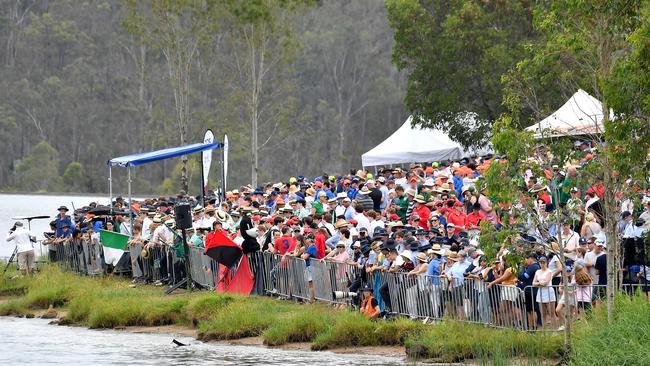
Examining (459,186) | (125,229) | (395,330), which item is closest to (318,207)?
(459,186)

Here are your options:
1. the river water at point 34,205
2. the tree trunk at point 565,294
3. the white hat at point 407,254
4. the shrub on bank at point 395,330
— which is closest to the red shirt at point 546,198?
the white hat at point 407,254

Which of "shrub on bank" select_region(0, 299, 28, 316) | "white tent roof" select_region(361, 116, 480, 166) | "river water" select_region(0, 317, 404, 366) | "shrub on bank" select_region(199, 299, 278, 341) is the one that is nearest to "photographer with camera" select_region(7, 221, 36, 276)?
"shrub on bank" select_region(0, 299, 28, 316)

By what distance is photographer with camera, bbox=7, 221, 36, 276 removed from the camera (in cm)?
3509

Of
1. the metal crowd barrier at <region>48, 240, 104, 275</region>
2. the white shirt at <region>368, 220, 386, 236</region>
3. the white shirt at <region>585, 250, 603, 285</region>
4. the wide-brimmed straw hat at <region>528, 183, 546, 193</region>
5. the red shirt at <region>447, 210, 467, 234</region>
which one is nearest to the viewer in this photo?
the wide-brimmed straw hat at <region>528, 183, 546, 193</region>

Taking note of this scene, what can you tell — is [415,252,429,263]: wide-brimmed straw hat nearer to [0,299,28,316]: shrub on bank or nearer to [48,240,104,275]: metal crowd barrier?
[0,299,28,316]: shrub on bank

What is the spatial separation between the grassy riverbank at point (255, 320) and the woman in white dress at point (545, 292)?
499mm

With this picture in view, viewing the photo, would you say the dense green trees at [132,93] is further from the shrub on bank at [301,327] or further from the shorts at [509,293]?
the shorts at [509,293]

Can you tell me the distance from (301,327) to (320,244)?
1844 millimetres

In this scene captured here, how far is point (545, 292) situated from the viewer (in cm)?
1894

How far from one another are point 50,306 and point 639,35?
19.3 m

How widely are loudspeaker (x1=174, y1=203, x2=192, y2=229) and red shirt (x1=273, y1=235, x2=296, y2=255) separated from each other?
8.52 ft

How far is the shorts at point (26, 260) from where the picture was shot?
115 ft

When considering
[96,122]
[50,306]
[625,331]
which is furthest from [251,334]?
[96,122]

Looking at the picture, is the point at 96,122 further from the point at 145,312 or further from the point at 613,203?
the point at 613,203
